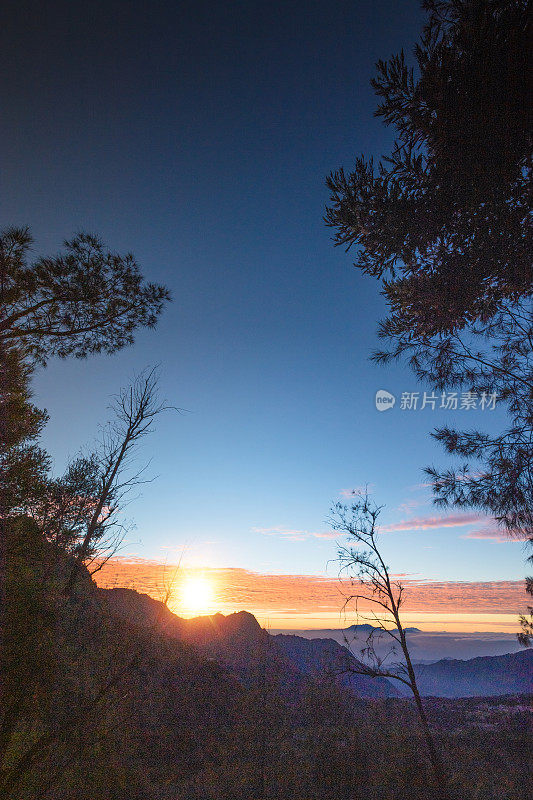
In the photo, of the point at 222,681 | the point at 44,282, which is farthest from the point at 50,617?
the point at 222,681

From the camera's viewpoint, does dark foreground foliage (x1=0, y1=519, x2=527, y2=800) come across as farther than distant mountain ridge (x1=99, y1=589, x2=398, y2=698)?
No

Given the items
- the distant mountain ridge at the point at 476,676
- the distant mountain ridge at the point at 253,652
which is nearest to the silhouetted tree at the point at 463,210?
the distant mountain ridge at the point at 253,652

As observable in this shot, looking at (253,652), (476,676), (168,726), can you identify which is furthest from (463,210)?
(476,676)

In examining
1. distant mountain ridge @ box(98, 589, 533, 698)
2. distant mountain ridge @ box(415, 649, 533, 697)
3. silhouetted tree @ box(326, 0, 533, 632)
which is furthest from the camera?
distant mountain ridge @ box(415, 649, 533, 697)

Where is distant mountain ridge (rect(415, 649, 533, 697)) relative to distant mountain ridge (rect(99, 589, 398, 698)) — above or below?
below

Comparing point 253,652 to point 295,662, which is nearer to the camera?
point 253,652

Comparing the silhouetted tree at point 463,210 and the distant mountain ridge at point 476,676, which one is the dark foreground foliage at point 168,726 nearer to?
the silhouetted tree at point 463,210

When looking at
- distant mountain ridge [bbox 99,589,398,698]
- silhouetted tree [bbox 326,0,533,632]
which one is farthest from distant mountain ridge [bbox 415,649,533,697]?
silhouetted tree [bbox 326,0,533,632]

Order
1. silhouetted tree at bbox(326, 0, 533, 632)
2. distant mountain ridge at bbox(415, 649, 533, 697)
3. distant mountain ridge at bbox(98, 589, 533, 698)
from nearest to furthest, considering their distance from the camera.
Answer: silhouetted tree at bbox(326, 0, 533, 632) < distant mountain ridge at bbox(98, 589, 533, 698) < distant mountain ridge at bbox(415, 649, 533, 697)

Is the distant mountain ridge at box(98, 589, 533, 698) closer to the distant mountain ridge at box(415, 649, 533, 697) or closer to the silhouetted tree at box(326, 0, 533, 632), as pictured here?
the distant mountain ridge at box(415, 649, 533, 697)

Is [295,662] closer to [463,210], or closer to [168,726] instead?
[168,726]

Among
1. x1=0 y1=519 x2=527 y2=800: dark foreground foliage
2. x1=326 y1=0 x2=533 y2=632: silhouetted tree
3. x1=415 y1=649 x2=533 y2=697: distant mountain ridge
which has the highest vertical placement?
x1=326 y1=0 x2=533 y2=632: silhouetted tree

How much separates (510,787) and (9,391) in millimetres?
31152

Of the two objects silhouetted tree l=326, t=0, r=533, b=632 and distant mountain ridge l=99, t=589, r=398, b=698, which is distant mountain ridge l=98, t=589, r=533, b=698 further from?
silhouetted tree l=326, t=0, r=533, b=632
